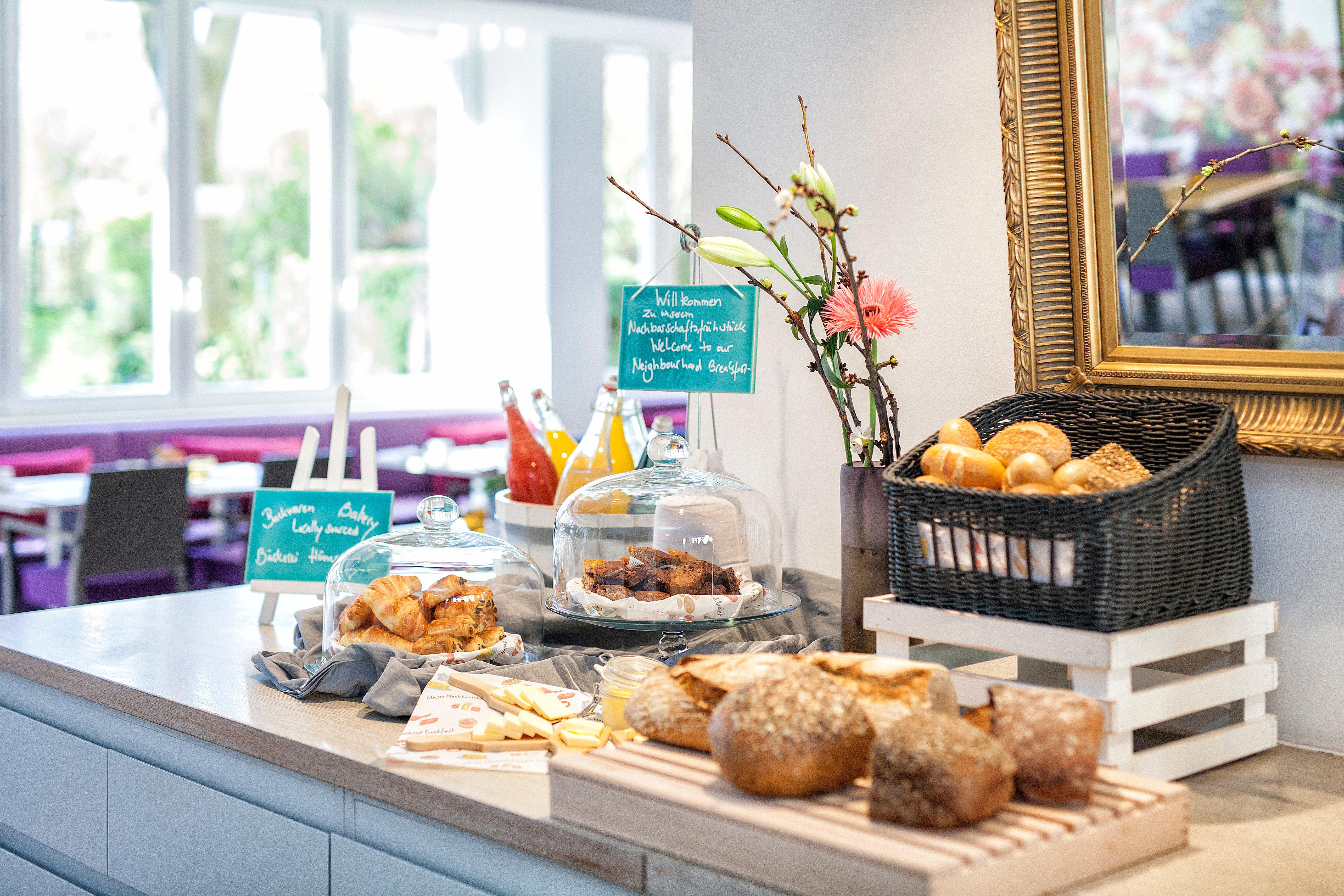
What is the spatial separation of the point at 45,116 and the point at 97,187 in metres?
0.39

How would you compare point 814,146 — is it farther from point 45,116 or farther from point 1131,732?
point 45,116

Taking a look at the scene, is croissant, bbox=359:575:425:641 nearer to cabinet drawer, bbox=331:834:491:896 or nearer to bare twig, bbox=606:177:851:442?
cabinet drawer, bbox=331:834:491:896

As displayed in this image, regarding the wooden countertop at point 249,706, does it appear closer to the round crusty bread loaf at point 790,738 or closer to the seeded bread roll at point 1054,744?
the round crusty bread loaf at point 790,738

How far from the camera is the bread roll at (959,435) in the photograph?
1.16 meters

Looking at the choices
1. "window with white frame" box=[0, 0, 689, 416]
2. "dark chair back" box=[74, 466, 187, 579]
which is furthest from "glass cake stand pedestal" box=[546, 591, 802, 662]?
"window with white frame" box=[0, 0, 689, 416]

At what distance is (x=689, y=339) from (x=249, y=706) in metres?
0.72

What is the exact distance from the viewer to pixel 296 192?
266 inches

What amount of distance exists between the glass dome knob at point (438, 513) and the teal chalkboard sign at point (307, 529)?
197mm

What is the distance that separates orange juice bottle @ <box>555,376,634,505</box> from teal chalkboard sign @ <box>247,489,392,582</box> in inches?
9.3

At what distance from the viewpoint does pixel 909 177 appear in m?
1.50

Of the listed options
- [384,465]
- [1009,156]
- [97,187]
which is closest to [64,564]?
[384,465]

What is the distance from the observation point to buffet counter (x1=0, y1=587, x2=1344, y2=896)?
90 centimetres

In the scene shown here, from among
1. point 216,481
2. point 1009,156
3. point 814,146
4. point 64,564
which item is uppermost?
point 814,146

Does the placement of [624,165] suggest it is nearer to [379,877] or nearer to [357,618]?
[357,618]
